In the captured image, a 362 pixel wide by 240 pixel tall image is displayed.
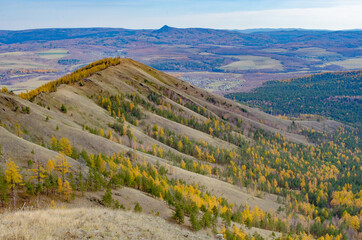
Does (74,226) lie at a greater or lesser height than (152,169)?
greater

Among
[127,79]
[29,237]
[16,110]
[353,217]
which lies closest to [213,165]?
[353,217]

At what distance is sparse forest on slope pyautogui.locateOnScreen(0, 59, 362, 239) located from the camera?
54.5 meters

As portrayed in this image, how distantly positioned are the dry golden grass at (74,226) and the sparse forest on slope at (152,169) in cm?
1396

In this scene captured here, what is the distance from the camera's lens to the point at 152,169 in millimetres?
91312

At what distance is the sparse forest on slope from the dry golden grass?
14.0 m

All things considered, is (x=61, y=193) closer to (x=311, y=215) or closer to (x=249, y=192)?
(x=249, y=192)

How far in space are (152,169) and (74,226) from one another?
62.1 meters

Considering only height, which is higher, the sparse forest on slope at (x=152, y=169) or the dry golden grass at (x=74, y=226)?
the dry golden grass at (x=74, y=226)

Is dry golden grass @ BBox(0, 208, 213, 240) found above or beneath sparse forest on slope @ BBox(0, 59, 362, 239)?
above

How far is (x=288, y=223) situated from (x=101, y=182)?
285 feet

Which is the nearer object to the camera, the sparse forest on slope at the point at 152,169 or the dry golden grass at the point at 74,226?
the dry golden grass at the point at 74,226

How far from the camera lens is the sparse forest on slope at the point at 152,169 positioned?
54.5 metres

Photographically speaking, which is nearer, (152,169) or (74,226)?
(74,226)

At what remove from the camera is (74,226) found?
29516 millimetres
